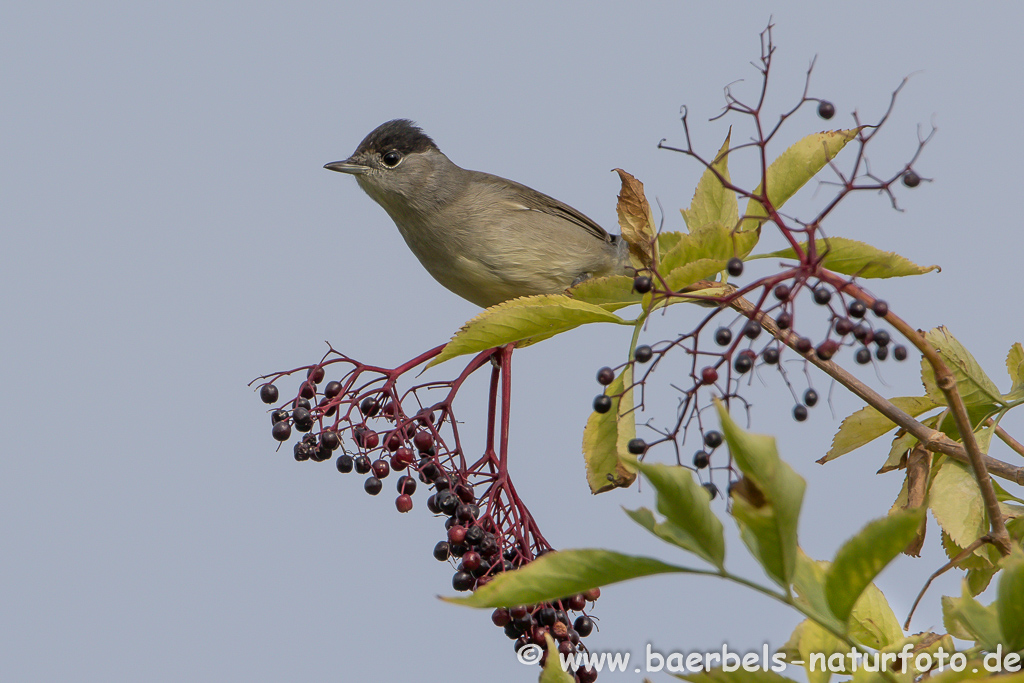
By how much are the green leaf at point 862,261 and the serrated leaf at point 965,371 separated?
1.23 ft

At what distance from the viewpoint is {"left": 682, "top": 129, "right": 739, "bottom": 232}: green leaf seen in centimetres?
269

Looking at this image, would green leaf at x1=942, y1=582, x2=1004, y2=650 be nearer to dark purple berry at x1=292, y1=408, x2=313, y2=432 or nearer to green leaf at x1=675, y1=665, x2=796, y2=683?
green leaf at x1=675, y1=665, x2=796, y2=683

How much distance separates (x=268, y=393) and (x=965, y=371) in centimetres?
215

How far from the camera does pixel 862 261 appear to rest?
2305 millimetres

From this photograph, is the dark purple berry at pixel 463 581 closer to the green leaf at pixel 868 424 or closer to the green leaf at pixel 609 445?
the green leaf at pixel 609 445

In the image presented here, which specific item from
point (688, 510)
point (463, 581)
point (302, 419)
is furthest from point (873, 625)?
point (302, 419)

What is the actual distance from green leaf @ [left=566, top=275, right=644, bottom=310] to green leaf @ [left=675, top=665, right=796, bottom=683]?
0.98 metres

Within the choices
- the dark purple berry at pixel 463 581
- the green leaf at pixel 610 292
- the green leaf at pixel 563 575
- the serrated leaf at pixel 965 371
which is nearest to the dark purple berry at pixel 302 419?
the dark purple berry at pixel 463 581

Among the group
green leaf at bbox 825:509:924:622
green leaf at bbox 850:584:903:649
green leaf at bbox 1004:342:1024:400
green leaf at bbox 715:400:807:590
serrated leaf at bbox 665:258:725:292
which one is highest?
serrated leaf at bbox 665:258:725:292

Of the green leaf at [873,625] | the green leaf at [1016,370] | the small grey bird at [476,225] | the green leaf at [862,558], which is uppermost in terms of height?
the small grey bird at [476,225]

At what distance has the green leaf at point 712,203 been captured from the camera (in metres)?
2.69

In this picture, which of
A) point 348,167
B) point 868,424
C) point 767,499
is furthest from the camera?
point 348,167

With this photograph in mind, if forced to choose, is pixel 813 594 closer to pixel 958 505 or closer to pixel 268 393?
pixel 958 505

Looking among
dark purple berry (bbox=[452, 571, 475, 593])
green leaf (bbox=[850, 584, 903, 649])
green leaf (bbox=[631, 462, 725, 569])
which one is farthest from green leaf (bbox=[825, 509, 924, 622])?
dark purple berry (bbox=[452, 571, 475, 593])
